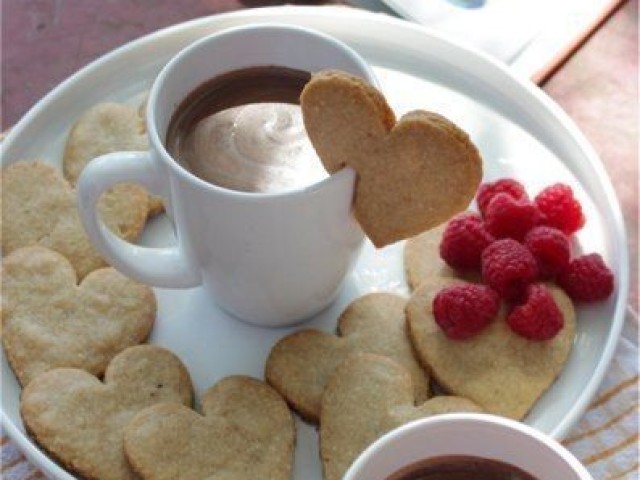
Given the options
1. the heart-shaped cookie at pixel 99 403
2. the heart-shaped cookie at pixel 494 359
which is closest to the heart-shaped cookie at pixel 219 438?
the heart-shaped cookie at pixel 99 403

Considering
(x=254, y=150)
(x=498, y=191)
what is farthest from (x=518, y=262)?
(x=254, y=150)

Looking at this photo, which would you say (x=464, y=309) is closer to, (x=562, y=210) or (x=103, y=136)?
(x=562, y=210)

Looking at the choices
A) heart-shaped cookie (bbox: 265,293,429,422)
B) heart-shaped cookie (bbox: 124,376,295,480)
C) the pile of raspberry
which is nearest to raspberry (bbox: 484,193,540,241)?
the pile of raspberry

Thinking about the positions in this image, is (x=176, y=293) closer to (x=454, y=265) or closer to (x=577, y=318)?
(x=454, y=265)

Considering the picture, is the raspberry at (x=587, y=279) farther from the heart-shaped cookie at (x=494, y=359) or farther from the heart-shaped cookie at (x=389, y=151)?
the heart-shaped cookie at (x=389, y=151)

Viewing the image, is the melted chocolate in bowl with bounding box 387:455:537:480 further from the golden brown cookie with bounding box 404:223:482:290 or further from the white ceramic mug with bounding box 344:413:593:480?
the golden brown cookie with bounding box 404:223:482:290

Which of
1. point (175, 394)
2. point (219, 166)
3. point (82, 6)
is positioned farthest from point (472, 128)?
point (82, 6)
